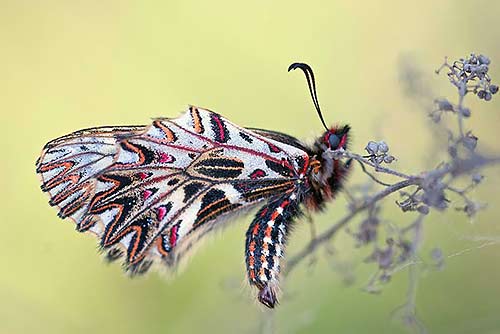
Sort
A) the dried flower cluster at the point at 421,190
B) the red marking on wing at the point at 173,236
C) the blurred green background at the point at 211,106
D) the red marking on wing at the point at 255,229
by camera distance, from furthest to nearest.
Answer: the blurred green background at the point at 211,106
the red marking on wing at the point at 173,236
the red marking on wing at the point at 255,229
the dried flower cluster at the point at 421,190

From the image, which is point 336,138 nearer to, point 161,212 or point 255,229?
point 255,229

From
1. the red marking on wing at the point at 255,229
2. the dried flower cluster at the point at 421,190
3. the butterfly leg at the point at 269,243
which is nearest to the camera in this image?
the dried flower cluster at the point at 421,190

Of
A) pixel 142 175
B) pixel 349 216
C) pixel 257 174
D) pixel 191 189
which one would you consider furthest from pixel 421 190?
pixel 142 175

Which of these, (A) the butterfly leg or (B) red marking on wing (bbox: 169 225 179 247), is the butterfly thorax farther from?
(B) red marking on wing (bbox: 169 225 179 247)

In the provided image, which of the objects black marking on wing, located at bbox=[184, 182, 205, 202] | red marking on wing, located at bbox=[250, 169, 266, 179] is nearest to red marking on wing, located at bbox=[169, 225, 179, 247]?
black marking on wing, located at bbox=[184, 182, 205, 202]

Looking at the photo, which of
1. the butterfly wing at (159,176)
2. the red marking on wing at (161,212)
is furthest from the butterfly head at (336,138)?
the red marking on wing at (161,212)

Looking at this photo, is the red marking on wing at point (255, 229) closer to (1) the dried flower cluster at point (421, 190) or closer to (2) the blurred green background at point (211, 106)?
(1) the dried flower cluster at point (421, 190)
